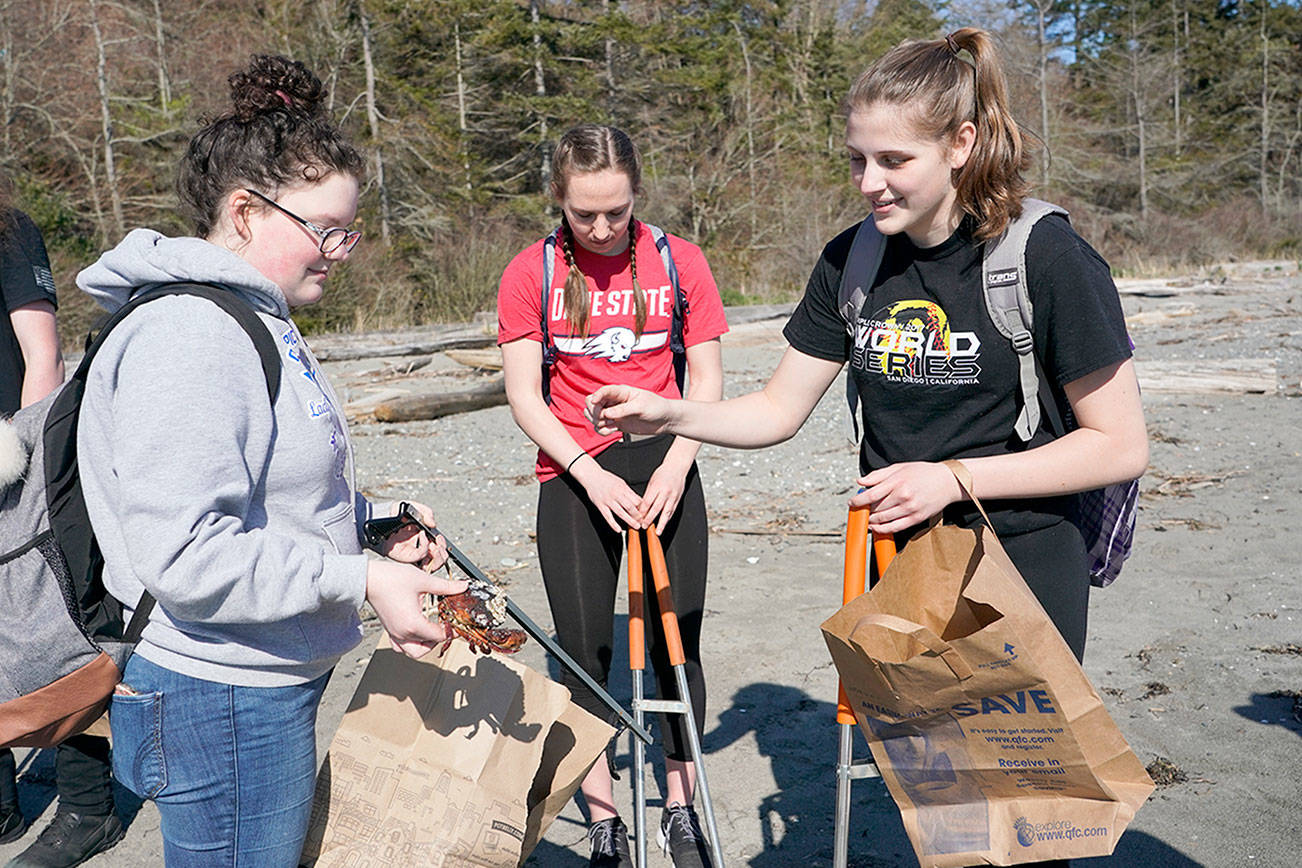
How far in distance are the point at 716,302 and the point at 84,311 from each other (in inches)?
683

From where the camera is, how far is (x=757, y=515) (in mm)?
7590

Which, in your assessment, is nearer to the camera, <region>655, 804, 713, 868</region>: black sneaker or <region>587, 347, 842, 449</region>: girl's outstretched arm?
<region>587, 347, 842, 449</region>: girl's outstretched arm

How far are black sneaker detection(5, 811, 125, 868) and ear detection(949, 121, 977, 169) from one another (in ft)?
11.7

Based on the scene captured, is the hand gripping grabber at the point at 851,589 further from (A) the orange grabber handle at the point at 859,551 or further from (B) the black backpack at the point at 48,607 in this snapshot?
(B) the black backpack at the point at 48,607

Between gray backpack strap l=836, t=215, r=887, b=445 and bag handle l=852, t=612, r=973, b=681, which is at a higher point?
gray backpack strap l=836, t=215, r=887, b=445

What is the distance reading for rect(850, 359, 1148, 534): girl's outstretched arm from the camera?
218cm

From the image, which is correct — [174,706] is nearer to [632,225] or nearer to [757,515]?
[632,225]

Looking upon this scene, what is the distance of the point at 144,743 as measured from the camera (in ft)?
6.39

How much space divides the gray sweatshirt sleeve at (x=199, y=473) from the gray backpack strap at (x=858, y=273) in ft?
4.34

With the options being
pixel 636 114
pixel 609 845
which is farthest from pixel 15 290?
pixel 636 114

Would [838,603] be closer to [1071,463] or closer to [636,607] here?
[636,607]

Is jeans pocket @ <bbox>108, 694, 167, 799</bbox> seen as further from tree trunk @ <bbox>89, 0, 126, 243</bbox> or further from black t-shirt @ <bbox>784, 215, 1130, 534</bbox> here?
tree trunk @ <bbox>89, 0, 126, 243</bbox>

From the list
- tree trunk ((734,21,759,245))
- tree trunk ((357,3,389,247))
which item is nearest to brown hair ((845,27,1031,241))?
tree trunk ((357,3,389,247))

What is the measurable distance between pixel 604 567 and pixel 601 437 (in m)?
0.43
